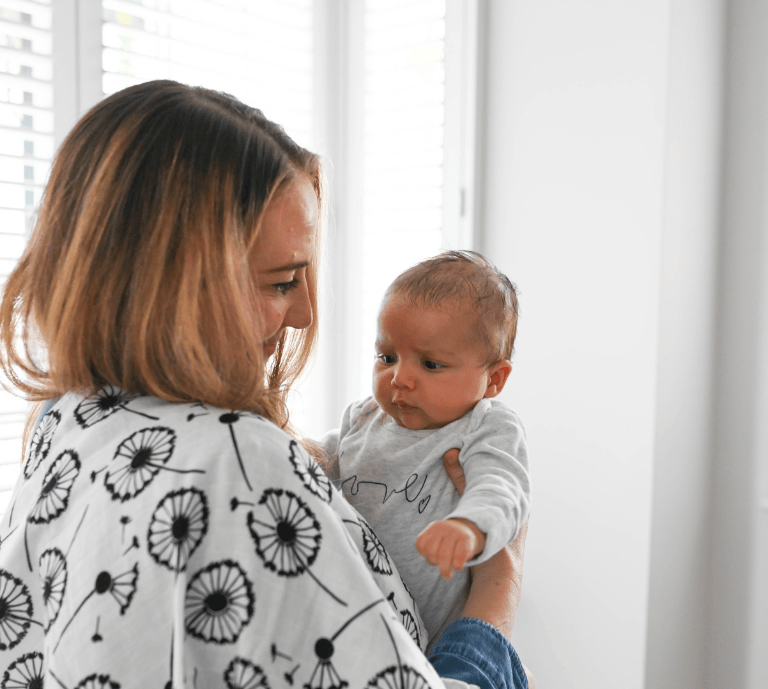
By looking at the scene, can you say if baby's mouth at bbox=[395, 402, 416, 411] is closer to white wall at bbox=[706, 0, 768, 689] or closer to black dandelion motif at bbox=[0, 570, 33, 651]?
black dandelion motif at bbox=[0, 570, 33, 651]

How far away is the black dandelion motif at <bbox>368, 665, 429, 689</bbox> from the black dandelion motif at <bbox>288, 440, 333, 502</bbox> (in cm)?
15

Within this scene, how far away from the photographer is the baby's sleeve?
82 centimetres

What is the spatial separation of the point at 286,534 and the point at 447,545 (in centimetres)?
24

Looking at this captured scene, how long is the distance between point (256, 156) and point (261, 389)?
24cm

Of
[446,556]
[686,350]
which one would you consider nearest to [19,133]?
[446,556]

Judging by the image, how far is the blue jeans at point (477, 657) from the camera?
76 cm

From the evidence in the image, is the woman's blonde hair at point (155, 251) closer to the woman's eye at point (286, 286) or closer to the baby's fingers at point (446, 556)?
the woman's eye at point (286, 286)

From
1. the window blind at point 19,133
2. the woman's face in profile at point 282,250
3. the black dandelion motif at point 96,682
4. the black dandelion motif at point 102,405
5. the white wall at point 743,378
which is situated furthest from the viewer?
the white wall at point 743,378

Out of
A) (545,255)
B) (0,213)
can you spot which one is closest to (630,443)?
(545,255)

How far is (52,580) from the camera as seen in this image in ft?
1.88

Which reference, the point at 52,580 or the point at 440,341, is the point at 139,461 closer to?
the point at 52,580

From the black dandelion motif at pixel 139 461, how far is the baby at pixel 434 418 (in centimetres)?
46

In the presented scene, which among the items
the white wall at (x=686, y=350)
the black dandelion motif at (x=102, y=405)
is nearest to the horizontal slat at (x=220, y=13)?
the white wall at (x=686, y=350)

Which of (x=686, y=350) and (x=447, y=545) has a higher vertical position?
(x=686, y=350)
